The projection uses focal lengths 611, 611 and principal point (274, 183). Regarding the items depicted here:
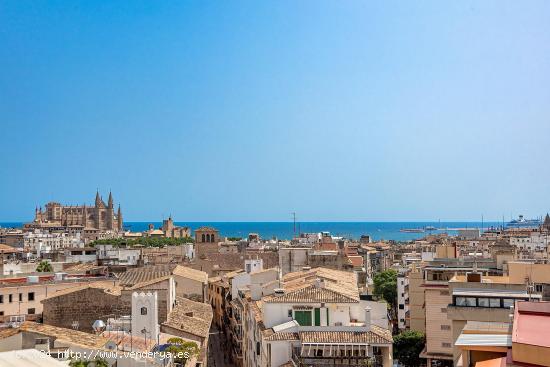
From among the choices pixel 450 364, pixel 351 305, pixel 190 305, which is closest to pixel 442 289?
pixel 450 364

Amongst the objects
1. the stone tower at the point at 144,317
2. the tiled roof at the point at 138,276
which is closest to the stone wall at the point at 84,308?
the stone tower at the point at 144,317

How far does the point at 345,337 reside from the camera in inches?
980

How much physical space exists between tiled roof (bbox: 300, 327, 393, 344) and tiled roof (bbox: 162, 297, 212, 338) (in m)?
7.16

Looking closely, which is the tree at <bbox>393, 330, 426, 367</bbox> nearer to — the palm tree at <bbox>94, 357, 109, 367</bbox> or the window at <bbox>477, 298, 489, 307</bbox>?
the window at <bbox>477, 298, 489, 307</bbox>

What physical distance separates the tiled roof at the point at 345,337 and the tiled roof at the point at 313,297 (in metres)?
2.01

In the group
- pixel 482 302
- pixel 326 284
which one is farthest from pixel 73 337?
pixel 482 302

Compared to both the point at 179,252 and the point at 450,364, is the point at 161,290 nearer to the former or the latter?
the point at 450,364

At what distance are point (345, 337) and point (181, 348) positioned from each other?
260 inches

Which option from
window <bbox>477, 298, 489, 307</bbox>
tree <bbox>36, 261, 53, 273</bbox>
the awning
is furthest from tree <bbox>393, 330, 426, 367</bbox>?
tree <bbox>36, 261, 53, 273</bbox>

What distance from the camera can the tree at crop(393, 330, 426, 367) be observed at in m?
42.2

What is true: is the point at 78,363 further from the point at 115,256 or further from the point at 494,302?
the point at 115,256

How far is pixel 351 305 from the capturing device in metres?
27.4

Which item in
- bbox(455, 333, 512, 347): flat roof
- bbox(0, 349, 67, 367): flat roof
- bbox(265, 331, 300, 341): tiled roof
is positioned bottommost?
bbox(265, 331, 300, 341): tiled roof

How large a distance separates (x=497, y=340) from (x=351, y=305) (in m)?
12.3
